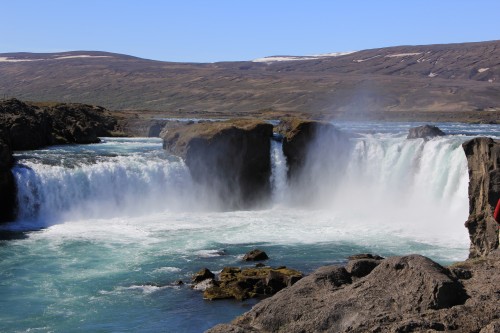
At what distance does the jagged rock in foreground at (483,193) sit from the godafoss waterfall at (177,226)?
3.06 meters

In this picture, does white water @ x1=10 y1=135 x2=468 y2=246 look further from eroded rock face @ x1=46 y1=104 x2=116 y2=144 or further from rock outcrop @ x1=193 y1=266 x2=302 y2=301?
eroded rock face @ x1=46 y1=104 x2=116 y2=144

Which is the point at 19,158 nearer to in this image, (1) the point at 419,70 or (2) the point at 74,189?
(2) the point at 74,189

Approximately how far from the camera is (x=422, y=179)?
38.0m

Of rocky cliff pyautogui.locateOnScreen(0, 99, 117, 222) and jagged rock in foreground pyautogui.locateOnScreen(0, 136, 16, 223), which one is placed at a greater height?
rocky cliff pyautogui.locateOnScreen(0, 99, 117, 222)

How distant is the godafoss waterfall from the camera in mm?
20391

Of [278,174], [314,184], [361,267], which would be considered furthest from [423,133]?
[361,267]

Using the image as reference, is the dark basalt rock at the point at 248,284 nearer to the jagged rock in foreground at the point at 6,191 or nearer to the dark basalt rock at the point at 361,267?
the dark basalt rock at the point at 361,267

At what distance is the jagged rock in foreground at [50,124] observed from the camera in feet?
157

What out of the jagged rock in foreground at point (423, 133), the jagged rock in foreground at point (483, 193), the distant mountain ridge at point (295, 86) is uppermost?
the distant mountain ridge at point (295, 86)

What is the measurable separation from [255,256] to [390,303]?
17.1 meters

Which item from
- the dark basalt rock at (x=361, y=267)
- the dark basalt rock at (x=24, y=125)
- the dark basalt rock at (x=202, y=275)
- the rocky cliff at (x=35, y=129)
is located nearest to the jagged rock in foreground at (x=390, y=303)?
the dark basalt rock at (x=361, y=267)

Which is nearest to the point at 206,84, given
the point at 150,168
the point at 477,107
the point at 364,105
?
the point at 364,105

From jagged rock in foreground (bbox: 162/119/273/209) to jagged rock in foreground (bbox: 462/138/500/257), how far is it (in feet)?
64.3

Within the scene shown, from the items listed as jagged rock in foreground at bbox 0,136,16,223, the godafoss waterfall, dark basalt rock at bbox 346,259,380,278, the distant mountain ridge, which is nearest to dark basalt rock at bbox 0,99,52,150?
the godafoss waterfall
